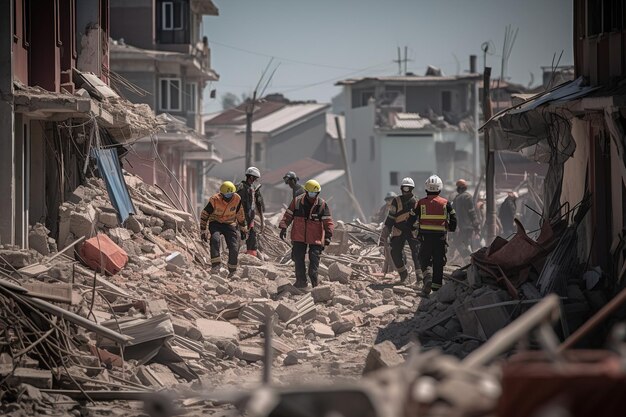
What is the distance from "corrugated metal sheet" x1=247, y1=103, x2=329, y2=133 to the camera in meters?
78.4

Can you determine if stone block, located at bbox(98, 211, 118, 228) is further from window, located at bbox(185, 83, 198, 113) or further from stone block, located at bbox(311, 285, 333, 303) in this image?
window, located at bbox(185, 83, 198, 113)

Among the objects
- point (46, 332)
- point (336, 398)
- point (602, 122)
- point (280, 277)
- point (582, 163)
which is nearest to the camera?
point (336, 398)

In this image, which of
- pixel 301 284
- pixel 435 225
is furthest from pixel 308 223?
pixel 435 225

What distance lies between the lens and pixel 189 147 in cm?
4931

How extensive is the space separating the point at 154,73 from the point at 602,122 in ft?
113

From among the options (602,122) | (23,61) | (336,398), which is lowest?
(336,398)

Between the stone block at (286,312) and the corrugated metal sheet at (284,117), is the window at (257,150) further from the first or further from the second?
the stone block at (286,312)

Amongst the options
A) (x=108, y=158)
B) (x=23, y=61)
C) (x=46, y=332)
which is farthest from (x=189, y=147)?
(x=46, y=332)

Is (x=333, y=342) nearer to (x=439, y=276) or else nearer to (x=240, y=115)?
(x=439, y=276)

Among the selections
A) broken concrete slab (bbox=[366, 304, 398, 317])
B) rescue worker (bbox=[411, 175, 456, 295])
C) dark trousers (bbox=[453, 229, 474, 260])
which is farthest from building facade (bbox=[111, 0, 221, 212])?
broken concrete slab (bbox=[366, 304, 398, 317])

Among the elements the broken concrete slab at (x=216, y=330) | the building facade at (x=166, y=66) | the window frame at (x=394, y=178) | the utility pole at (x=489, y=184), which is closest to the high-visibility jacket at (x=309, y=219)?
the broken concrete slab at (x=216, y=330)

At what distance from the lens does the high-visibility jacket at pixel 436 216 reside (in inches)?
711

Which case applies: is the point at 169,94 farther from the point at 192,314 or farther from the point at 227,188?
the point at 192,314

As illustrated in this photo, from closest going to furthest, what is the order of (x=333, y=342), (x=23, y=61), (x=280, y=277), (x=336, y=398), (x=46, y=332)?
(x=336, y=398)
(x=46, y=332)
(x=333, y=342)
(x=23, y=61)
(x=280, y=277)
